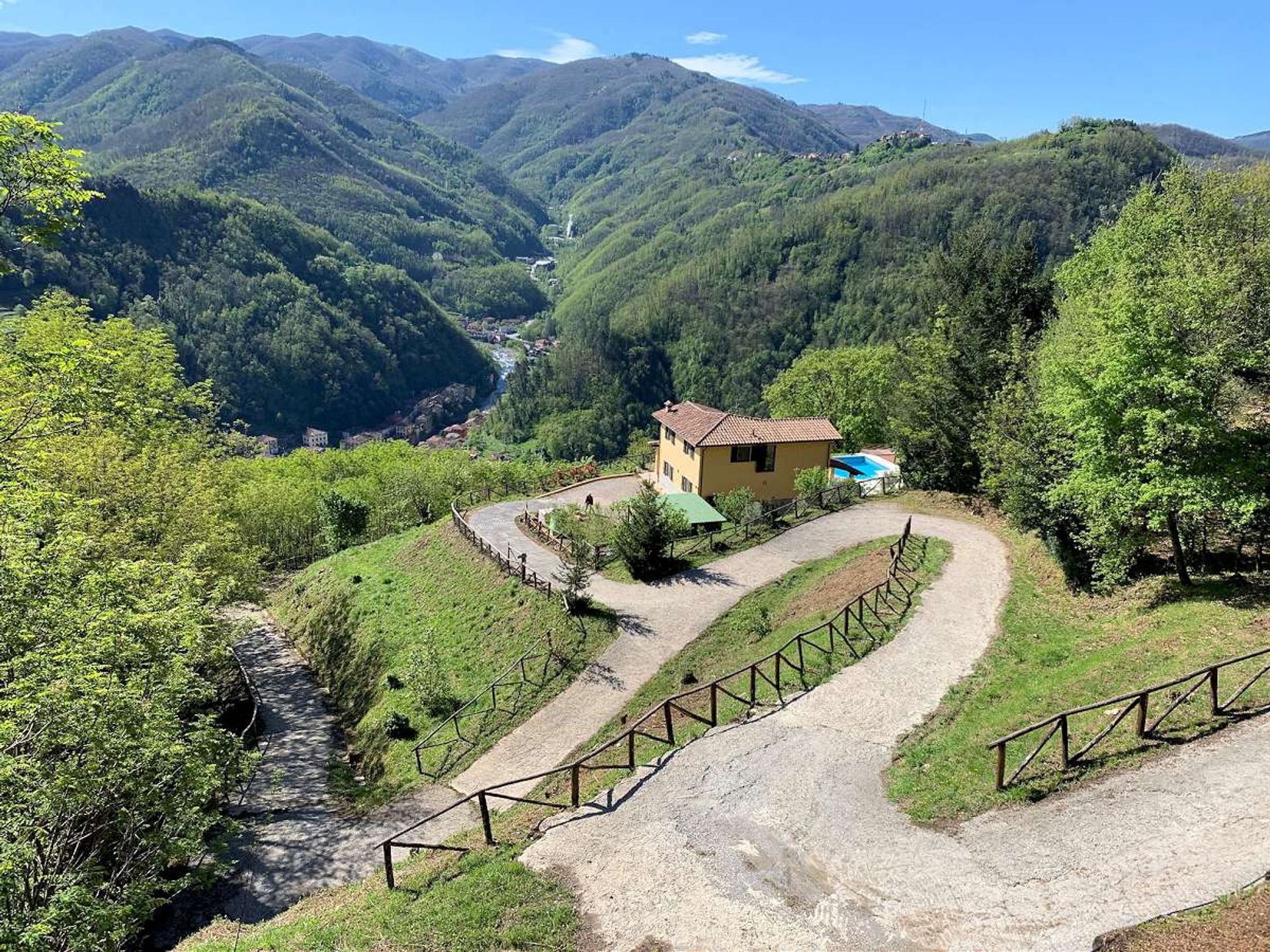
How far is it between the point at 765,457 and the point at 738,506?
18.6 ft

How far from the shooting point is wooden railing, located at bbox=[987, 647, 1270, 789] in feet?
42.0

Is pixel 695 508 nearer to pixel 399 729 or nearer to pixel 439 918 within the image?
pixel 399 729

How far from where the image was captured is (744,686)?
66.0 ft

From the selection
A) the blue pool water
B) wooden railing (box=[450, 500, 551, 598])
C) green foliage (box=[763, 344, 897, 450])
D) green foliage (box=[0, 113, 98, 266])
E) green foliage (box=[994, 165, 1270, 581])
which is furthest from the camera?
green foliage (box=[763, 344, 897, 450])

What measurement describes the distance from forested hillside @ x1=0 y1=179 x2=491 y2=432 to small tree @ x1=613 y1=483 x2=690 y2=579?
479ft

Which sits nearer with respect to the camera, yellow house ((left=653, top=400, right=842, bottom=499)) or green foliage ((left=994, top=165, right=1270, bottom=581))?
green foliage ((left=994, top=165, right=1270, bottom=581))

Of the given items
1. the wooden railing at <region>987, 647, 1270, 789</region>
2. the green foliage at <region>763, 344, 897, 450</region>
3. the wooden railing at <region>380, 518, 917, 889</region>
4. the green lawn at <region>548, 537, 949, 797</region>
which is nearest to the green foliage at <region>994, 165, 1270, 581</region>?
the wooden railing at <region>987, 647, 1270, 789</region>

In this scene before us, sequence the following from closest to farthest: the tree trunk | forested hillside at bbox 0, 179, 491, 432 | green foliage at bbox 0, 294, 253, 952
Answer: green foliage at bbox 0, 294, 253, 952, the tree trunk, forested hillside at bbox 0, 179, 491, 432

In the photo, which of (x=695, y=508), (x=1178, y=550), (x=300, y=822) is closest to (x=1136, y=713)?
(x=1178, y=550)

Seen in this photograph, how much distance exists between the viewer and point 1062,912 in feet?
32.8

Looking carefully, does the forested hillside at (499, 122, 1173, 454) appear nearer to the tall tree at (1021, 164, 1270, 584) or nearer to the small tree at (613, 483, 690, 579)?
the small tree at (613, 483, 690, 579)

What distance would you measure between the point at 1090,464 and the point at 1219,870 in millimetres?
12064

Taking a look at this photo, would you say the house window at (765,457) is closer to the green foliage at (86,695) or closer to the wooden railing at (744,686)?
the wooden railing at (744,686)

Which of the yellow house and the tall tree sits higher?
the tall tree
